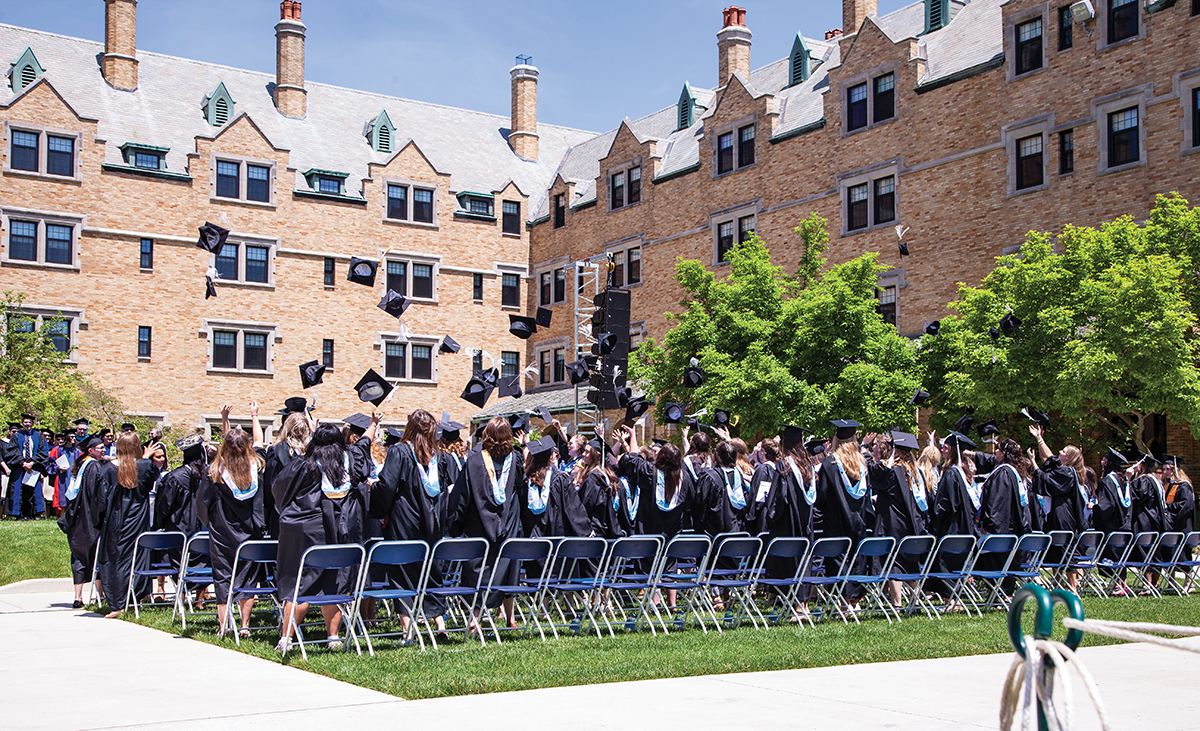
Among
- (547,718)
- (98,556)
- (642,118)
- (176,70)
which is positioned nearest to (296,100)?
(176,70)

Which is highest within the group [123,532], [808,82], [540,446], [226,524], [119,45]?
[119,45]

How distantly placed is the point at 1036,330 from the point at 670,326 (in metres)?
14.5

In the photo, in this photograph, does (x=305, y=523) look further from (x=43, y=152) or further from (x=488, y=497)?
(x=43, y=152)

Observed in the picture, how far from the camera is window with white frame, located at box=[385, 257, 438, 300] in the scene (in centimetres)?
3831

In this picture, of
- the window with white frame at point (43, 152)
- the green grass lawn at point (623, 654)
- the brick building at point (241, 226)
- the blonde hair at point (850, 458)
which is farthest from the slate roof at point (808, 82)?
the green grass lawn at point (623, 654)

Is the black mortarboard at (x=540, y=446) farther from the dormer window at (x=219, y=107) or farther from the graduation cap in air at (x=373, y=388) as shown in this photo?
the dormer window at (x=219, y=107)

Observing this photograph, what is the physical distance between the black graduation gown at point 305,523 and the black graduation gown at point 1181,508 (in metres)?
11.4

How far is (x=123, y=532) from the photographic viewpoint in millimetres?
11312

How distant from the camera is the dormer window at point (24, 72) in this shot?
34844mm

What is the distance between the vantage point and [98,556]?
11641 millimetres

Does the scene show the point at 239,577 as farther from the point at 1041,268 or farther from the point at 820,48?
the point at 820,48

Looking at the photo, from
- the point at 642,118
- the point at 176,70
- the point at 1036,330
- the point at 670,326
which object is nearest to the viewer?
the point at 1036,330

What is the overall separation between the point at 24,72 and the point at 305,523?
31723 mm

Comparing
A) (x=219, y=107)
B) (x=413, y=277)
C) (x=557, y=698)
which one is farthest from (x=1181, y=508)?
(x=219, y=107)
